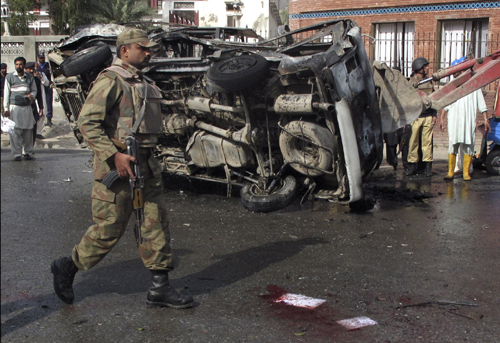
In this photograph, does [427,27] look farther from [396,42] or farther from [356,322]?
[356,322]

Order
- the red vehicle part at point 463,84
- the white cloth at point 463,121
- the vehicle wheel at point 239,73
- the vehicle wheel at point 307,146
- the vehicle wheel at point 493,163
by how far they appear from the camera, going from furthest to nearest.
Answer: the vehicle wheel at point 493,163, the white cloth at point 463,121, the red vehicle part at point 463,84, the vehicle wheel at point 307,146, the vehicle wheel at point 239,73

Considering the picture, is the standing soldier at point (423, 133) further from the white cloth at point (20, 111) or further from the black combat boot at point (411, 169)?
the white cloth at point (20, 111)

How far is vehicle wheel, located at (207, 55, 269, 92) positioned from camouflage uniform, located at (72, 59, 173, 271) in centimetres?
221

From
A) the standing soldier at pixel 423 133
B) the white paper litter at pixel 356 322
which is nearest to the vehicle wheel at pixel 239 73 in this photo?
the white paper litter at pixel 356 322

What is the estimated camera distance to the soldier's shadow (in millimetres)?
3789

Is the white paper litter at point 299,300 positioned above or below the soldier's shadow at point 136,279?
below

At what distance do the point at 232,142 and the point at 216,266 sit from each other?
7.83ft

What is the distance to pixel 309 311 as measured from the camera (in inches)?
148

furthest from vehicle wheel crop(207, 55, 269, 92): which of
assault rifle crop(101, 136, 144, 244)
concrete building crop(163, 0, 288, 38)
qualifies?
concrete building crop(163, 0, 288, 38)

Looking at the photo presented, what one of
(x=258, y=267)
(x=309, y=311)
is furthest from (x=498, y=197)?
(x=309, y=311)

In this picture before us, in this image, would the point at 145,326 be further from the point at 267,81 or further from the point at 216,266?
the point at 267,81

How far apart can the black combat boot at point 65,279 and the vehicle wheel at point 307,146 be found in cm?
305

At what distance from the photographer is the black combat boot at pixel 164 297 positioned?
3.80 metres

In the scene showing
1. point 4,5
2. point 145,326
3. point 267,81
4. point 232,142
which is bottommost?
point 145,326
